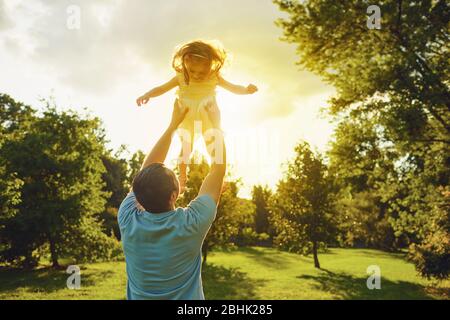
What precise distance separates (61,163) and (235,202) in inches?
489

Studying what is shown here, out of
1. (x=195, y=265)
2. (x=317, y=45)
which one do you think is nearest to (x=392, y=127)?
(x=317, y=45)

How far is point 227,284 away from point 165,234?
2154 cm

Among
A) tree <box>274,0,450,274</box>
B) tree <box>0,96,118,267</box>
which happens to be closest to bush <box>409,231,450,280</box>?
tree <box>274,0,450,274</box>

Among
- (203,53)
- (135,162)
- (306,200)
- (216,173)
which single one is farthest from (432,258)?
(135,162)

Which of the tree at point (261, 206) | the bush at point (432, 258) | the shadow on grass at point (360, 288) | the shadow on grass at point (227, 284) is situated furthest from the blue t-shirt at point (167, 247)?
the tree at point (261, 206)

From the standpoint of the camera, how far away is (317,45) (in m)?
16.3

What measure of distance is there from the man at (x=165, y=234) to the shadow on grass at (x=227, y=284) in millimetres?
16467

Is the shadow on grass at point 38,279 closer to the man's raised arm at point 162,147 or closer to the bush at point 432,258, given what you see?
the bush at point 432,258

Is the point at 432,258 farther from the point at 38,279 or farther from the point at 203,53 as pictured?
the point at 38,279

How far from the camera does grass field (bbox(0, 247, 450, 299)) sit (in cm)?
1878

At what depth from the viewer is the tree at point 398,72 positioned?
1424 cm

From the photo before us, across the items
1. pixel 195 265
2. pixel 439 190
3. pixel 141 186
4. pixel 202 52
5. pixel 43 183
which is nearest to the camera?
pixel 141 186
